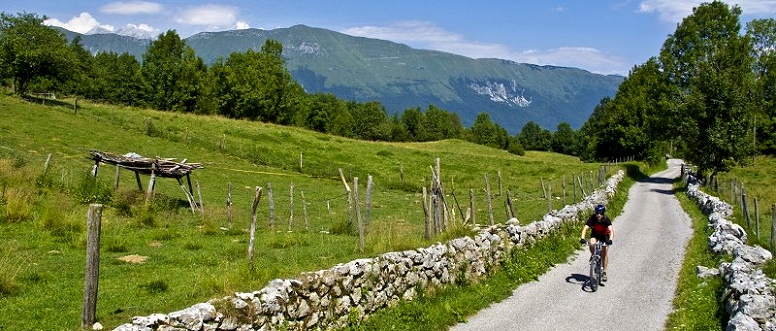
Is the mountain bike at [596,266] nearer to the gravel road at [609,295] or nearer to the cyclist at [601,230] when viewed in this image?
the cyclist at [601,230]

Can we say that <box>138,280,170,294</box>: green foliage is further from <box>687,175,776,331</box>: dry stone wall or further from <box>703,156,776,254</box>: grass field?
<box>703,156,776,254</box>: grass field

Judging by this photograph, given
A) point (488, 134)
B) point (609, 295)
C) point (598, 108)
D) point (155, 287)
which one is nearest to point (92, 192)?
point (155, 287)

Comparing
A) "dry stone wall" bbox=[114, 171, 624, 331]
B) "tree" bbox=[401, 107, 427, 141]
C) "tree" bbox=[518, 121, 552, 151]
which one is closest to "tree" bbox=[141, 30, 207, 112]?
"dry stone wall" bbox=[114, 171, 624, 331]

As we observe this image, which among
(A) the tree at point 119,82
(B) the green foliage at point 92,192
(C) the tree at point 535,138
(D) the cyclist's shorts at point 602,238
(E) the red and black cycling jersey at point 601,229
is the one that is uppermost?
(A) the tree at point 119,82

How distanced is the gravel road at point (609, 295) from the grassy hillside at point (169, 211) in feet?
9.94

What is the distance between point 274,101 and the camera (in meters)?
95.0

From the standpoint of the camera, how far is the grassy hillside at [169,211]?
11.9 meters

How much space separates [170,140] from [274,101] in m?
46.9

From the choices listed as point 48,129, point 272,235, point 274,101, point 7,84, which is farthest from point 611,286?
point 7,84

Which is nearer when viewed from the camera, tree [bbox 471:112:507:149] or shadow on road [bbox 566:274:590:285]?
shadow on road [bbox 566:274:590:285]

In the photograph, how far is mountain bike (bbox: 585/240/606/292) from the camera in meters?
16.6

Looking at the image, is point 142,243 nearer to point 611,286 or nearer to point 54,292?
point 54,292

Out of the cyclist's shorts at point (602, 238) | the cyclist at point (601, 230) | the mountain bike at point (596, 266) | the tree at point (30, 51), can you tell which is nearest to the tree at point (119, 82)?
the tree at point (30, 51)

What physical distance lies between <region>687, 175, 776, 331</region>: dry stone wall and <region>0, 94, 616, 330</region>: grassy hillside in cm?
745
